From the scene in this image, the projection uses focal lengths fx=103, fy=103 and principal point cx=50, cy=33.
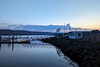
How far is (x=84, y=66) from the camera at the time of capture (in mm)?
12016

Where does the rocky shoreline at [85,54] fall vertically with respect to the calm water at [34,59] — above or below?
above

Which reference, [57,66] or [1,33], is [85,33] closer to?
[57,66]

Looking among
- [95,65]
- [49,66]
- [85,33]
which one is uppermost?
[85,33]

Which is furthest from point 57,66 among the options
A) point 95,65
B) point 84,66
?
point 95,65

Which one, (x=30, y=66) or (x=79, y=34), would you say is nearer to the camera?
(x=30, y=66)

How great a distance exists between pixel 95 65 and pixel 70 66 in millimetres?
3814

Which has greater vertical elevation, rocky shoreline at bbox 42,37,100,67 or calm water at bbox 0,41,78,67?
rocky shoreline at bbox 42,37,100,67

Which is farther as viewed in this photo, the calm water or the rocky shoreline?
the calm water

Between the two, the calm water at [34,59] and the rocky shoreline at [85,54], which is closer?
the rocky shoreline at [85,54]

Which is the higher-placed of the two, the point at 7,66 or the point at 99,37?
the point at 99,37

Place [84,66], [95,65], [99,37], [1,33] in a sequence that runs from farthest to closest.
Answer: [1,33]
[99,37]
[84,66]
[95,65]

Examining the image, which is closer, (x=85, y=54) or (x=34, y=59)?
(x=85, y=54)

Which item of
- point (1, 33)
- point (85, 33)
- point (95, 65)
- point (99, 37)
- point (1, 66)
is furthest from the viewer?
point (1, 33)

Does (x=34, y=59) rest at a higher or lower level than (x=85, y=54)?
lower
